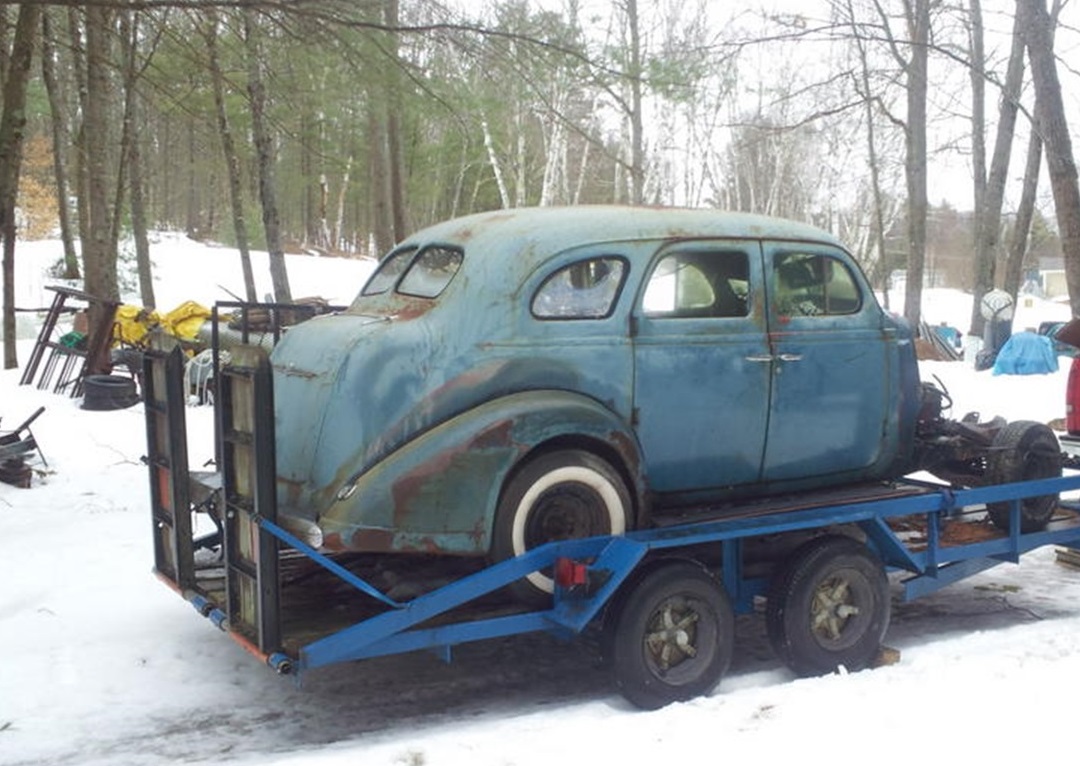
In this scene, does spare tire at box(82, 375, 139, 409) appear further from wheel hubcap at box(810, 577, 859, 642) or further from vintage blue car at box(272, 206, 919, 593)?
wheel hubcap at box(810, 577, 859, 642)

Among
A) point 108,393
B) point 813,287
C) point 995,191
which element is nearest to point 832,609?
point 813,287

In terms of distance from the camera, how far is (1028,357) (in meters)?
19.1

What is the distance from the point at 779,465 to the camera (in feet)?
19.1

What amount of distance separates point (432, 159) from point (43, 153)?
49.0 ft

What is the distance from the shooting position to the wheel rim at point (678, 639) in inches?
201

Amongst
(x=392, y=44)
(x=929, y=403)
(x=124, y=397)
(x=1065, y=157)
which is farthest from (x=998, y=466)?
(x=124, y=397)

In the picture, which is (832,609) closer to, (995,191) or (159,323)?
(159,323)

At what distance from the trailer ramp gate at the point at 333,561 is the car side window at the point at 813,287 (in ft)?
3.33

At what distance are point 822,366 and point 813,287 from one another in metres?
0.45

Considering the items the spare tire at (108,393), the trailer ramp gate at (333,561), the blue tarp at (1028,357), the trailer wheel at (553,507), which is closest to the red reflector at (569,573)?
the trailer ramp gate at (333,561)

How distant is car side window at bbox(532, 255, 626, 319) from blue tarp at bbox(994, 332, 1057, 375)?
15752mm

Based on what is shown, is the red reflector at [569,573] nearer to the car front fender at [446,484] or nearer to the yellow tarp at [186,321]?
the car front fender at [446,484]

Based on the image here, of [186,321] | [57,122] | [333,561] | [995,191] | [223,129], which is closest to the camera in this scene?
[333,561]

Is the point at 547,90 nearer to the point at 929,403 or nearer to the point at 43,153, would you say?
the point at 929,403
